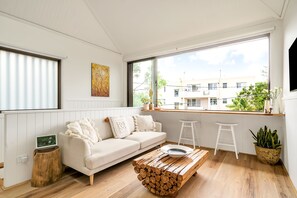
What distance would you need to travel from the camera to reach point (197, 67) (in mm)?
4098

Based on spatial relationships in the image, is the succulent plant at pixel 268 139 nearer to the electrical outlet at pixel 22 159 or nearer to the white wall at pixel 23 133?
the white wall at pixel 23 133

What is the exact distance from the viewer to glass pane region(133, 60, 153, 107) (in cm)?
487

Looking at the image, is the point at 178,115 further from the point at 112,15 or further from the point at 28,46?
the point at 28,46

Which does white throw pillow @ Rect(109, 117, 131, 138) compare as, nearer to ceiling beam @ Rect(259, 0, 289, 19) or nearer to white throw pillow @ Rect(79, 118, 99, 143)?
white throw pillow @ Rect(79, 118, 99, 143)

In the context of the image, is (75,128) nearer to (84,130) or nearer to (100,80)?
(84,130)

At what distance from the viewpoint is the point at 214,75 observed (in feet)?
12.6

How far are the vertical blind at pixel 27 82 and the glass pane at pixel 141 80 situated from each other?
235 centimetres

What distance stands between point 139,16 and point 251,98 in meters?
3.27

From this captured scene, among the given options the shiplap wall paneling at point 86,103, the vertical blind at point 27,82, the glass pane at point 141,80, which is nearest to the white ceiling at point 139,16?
the glass pane at point 141,80

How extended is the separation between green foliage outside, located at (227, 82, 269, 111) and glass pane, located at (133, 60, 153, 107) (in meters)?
2.44

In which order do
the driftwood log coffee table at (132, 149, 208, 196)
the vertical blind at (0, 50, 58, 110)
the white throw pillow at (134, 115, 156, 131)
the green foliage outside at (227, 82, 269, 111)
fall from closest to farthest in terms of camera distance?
the driftwood log coffee table at (132, 149, 208, 196) → the vertical blind at (0, 50, 58, 110) → the green foliage outside at (227, 82, 269, 111) → the white throw pillow at (134, 115, 156, 131)

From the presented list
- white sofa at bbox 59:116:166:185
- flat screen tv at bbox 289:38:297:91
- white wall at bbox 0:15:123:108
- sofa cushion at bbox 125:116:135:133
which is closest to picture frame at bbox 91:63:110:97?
white wall at bbox 0:15:123:108

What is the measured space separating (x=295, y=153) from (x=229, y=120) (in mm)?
1499

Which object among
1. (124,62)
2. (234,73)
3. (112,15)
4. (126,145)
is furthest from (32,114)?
(234,73)
